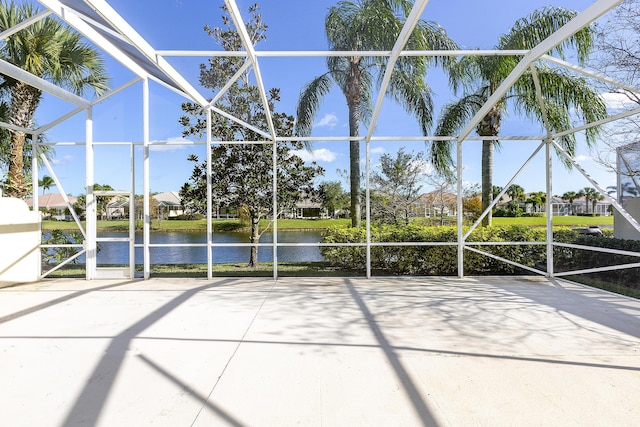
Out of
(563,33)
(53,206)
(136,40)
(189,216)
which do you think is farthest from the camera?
(189,216)

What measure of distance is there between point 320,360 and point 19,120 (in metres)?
9.06

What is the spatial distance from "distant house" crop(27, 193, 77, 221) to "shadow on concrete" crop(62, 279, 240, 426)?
4658 mm

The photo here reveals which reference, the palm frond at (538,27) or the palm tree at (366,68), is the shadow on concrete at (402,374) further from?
the palm frond at (538,27)

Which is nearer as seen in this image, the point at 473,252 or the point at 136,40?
the point at 136,40

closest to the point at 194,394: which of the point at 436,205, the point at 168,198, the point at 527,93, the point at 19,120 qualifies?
the point at 168,198

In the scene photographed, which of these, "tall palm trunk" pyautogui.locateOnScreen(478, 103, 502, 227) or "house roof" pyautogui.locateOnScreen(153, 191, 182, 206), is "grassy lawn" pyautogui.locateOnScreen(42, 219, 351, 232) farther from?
"tall palm trunk" pyautogui.locateOnScreen(478, 103, 502, 227)

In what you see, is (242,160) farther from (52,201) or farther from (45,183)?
(45,183)

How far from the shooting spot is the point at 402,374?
296 centimetres

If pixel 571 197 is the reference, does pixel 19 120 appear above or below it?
above

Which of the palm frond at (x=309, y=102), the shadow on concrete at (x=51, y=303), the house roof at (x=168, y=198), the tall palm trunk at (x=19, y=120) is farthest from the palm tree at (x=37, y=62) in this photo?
the palm frond at (x=309, y=102)

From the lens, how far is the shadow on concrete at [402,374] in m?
2.37

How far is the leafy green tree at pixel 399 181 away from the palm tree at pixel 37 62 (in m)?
7.32

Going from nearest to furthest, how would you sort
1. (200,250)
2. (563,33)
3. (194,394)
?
(194,394) → (563,33) → (200,250)

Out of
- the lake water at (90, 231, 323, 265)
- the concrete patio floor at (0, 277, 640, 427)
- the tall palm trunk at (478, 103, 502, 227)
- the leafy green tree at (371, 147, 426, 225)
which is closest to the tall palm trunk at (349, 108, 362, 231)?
the leafy green tree at (371, 147, 426, 225)
